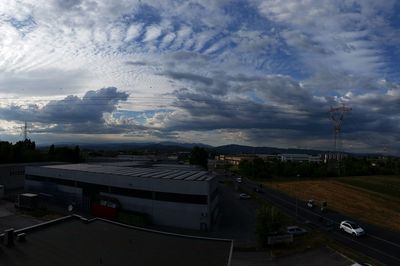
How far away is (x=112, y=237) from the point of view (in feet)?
73.8

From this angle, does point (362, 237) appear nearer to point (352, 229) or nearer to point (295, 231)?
point (352, 229)

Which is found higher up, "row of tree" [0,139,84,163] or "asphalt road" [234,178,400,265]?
"row of tree" [0,139,84,163]

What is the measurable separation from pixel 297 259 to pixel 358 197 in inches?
1697

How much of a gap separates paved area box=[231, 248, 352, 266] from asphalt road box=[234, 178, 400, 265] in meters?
3.92

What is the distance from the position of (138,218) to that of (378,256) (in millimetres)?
24729

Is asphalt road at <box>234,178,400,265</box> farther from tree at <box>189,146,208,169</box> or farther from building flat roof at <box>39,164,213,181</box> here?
tree at <box>189,146,208,169</box>

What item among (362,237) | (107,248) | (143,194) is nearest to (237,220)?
(143,194)

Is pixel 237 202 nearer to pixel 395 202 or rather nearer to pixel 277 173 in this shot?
pixel 395 202

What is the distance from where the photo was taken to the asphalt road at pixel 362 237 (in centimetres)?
3017

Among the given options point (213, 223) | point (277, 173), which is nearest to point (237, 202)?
point (213, 223)

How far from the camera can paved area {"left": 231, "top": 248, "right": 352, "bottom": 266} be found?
27.1m

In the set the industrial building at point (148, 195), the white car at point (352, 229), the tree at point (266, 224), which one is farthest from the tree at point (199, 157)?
the tree at point (266, 224)

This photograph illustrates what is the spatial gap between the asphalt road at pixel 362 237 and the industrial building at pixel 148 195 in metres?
13.7

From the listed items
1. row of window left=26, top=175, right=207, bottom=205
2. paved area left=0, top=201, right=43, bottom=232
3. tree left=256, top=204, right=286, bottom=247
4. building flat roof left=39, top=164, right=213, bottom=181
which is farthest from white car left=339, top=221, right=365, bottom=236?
paved area left=0, top=201, right=43, bottom=232
